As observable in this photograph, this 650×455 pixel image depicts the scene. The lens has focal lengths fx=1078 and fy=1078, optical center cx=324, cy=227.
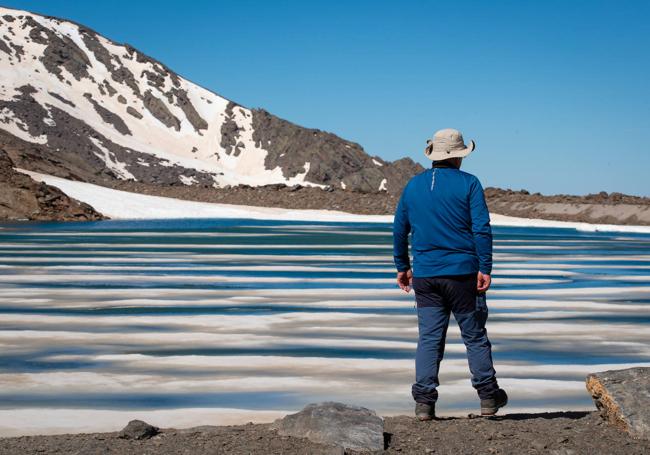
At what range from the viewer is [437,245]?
6.41 m

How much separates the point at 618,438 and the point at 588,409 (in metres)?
1.13

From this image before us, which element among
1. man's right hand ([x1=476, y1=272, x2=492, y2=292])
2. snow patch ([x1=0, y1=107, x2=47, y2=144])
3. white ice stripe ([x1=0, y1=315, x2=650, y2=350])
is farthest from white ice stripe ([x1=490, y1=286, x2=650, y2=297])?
snow patch ([x1=0, y1=107, x2=47, y2=144])

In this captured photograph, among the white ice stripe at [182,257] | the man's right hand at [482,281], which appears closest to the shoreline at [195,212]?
the white ice stripe at [182,257]

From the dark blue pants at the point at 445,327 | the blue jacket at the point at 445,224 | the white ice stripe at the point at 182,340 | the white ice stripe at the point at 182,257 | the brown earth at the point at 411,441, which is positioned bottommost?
A: the white ice stripe at the point at 182,340

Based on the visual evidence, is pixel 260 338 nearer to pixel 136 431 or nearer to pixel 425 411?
pixel 425 411

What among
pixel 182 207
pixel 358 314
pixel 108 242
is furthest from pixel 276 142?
pixel 358 314

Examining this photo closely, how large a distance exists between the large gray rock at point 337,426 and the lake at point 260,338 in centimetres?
81

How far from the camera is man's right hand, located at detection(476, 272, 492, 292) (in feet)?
20.5

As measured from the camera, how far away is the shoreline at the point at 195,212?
51.6 meters

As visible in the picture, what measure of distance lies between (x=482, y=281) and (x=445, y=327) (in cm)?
35

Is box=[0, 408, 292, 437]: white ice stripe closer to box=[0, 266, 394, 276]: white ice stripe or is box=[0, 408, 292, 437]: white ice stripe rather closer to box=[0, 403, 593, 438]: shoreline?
box=[0, 403, 593, 438]: shoreline

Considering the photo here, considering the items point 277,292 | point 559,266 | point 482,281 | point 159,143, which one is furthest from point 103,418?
point 159,143

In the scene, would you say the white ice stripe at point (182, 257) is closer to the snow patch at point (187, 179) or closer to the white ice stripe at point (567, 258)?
the white ice stripe at point (567, 258)

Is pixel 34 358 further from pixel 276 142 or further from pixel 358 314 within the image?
pixel 276 142
